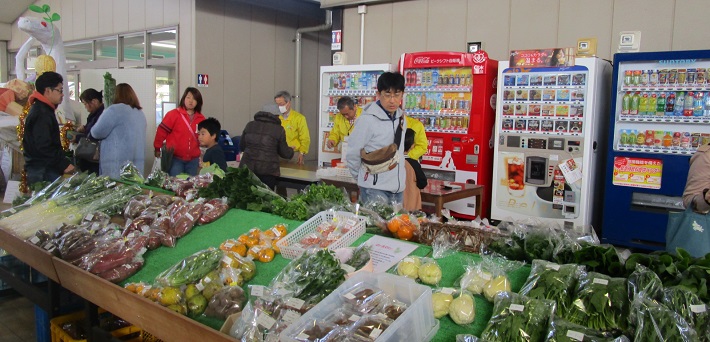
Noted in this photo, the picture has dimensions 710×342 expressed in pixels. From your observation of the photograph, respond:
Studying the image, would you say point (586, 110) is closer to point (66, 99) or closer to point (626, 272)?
point (626, 272)

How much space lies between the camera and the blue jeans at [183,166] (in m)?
6.39

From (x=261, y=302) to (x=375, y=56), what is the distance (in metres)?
6.68

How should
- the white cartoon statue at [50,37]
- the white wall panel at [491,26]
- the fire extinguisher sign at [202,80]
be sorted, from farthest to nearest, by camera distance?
1. the fire extinguisher sign at [202,80]
2. the white cartoon statue at [50,37]
3. the white wall panel at [491,26]

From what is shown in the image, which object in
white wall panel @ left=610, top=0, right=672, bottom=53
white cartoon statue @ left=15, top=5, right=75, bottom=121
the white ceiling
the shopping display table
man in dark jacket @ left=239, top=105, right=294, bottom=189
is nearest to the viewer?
the shopping display table

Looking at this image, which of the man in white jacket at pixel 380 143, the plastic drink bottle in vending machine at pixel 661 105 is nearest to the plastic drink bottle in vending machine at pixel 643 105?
the plastic drink bottle in vending machine at pixel 661 105

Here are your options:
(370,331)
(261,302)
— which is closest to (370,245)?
(261,302)

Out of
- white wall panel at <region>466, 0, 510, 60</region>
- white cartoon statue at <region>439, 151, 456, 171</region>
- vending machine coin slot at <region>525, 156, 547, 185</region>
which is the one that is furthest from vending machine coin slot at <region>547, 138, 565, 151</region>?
white wall panel at <region>466, 0, 510, 60</region>

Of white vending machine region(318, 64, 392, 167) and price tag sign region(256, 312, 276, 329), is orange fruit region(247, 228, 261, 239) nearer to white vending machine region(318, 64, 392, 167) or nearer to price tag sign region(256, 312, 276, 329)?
price tag sign region(256, 312, 276, 329)

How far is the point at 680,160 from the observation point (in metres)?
5.16

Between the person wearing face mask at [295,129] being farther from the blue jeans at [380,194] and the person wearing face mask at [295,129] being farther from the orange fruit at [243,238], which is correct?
the orange fruit at [243,238]

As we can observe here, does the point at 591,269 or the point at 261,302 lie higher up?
the point at 591,269

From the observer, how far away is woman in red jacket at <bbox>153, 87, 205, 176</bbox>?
628 cm

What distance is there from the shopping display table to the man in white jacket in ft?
3.76

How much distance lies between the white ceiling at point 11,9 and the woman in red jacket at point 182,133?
967 centimetres
